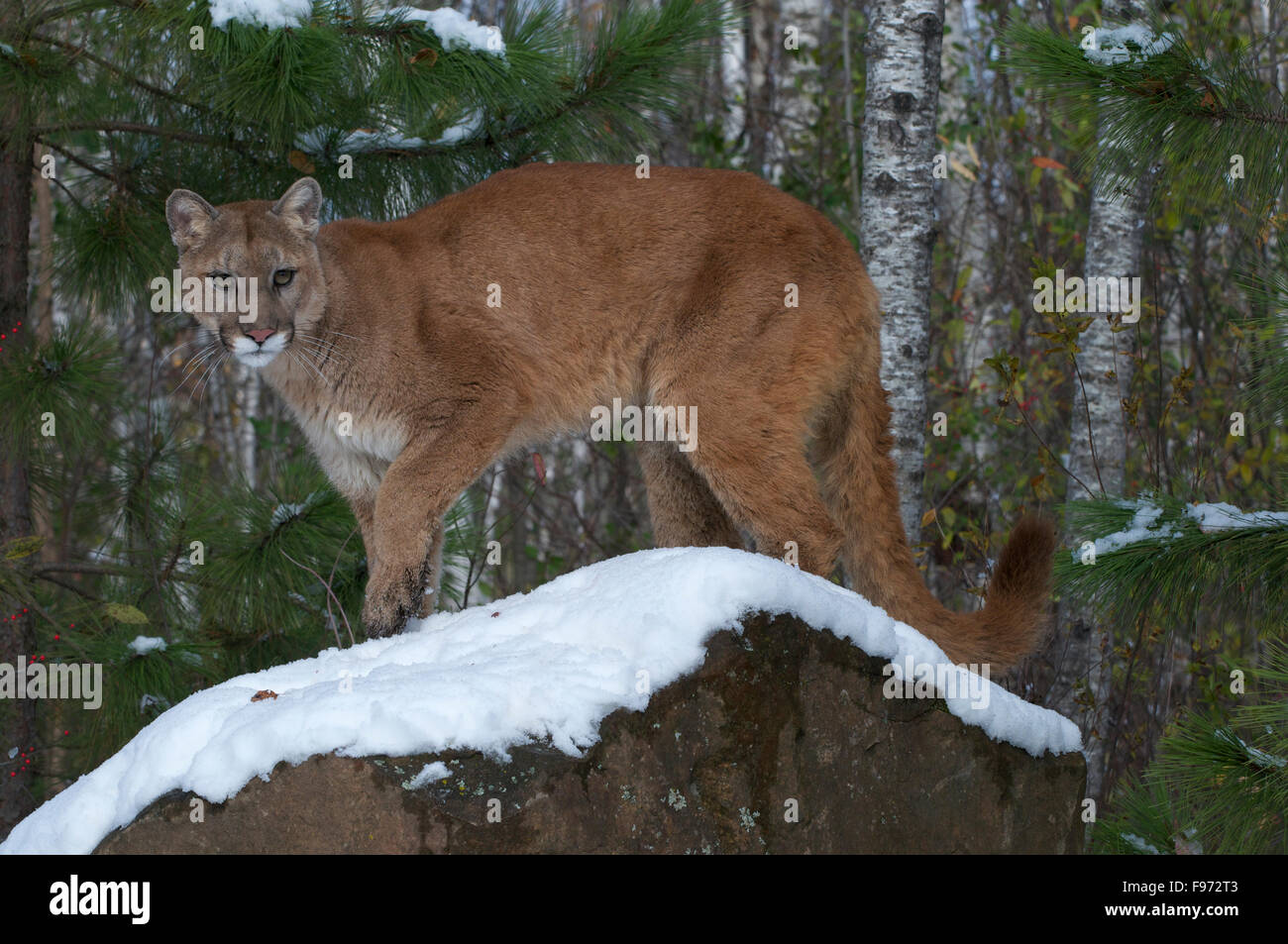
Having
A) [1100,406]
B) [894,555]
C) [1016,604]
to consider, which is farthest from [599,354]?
[1100,406]

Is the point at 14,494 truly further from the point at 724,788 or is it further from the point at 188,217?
the point at 724,788

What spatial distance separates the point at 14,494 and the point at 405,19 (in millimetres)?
2537

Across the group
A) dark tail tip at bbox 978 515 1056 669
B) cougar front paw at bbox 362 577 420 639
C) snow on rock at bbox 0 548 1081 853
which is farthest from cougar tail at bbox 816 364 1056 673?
cougar front paw at bbox 362 577 420 639

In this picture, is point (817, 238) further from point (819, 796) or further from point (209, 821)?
point (209, 821)

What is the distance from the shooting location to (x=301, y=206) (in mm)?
4672

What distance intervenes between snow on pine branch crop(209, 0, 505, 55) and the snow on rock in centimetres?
202

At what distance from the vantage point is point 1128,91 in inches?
153

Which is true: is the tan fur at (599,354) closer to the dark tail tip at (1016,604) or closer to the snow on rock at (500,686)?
the dark tail tip at (1016,604)

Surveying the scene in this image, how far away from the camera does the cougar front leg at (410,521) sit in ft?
14.5

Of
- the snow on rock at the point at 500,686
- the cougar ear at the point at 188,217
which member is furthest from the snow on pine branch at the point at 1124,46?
the cougar ear at the point at 188,217

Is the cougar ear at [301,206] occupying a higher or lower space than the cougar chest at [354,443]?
higher

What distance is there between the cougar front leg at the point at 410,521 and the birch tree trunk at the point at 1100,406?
3.29 metres

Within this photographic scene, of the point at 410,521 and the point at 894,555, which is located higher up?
the point at 410,521

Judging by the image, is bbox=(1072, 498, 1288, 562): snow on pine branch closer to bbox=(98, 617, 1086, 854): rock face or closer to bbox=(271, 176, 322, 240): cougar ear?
bbox=(98, 617, 1086, 854): rock face
